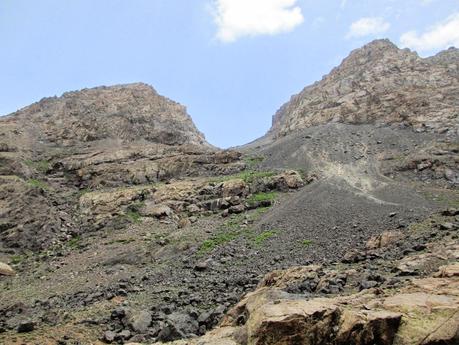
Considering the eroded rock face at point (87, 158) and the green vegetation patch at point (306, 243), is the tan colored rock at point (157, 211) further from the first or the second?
the green vegetation patch at point (306, 243)

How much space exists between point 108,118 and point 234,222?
1483 inches

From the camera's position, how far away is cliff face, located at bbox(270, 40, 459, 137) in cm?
6356

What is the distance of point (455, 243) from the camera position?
19.1 metres

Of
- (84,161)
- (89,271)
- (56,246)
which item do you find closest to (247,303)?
(89,271)

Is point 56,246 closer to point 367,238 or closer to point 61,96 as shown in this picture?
point 367,238

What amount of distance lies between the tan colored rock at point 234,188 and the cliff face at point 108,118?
26047 mm

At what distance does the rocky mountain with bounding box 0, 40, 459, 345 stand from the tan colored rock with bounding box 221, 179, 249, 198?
0.52 ft

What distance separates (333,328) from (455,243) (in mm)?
9999

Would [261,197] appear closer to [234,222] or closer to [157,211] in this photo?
[234,222]

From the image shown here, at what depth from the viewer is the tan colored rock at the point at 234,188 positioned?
4375 cm

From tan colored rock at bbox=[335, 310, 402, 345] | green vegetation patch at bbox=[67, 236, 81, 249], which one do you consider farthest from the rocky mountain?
green vegetation patch at bbox=[67, 236, 81, 249]

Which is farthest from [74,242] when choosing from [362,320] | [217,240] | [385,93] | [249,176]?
[385,93]

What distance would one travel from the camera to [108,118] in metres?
68.5

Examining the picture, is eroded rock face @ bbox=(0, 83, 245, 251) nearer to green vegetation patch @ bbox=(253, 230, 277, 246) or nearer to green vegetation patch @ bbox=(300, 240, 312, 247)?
green vegetation patch @ bbox=(253, 230, 277, 246)
